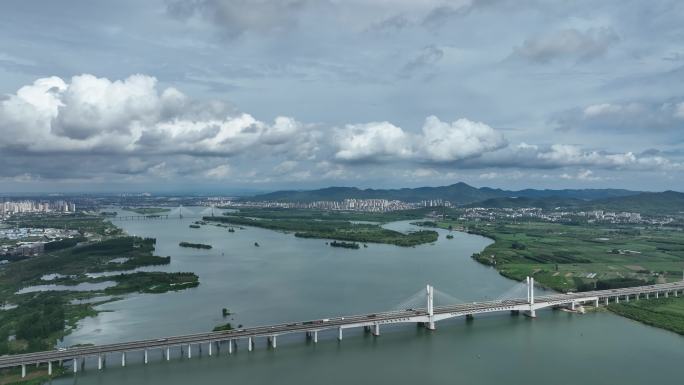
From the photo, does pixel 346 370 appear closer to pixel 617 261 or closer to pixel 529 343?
pixel 529 343

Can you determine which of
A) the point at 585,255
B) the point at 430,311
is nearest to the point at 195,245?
the point at 430,311

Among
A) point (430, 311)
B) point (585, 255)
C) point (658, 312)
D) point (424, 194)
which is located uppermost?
point (424, 194)

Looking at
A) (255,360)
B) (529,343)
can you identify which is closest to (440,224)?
(529,343)

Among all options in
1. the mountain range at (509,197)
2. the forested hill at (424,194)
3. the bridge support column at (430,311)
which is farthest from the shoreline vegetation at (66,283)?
the forested hill at (424,194)

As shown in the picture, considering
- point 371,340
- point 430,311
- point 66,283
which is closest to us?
point 371,340

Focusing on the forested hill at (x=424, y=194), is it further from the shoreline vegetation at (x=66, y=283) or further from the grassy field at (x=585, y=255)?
the shoreline vegetation at (x=66, y=283)

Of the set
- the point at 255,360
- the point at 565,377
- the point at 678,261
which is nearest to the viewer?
the point at 565,377

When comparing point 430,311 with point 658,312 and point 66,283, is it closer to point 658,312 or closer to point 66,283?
point 658,312
